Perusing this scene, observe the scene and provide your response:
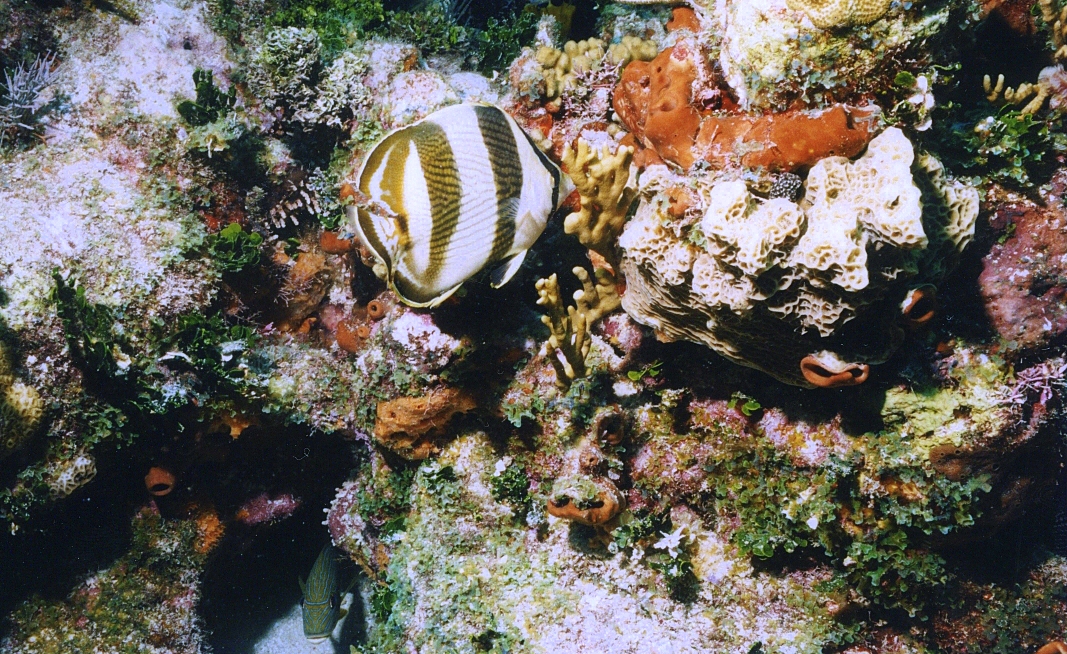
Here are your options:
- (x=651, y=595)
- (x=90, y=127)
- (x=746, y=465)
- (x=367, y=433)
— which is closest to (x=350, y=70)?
(x=90, y=127)

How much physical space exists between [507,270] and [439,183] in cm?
59

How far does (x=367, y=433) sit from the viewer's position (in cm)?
397

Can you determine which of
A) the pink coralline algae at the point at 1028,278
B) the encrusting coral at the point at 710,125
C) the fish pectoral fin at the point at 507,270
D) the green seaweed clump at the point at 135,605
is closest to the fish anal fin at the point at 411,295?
the fish pectoral fin at the point at 507,270

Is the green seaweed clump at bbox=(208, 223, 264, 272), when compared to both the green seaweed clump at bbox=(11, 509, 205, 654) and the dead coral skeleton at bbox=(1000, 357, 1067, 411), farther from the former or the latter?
the dead coral skeleton at bbox=(1000, 357, 1067, 411)

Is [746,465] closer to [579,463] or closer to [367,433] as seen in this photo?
[579,463]

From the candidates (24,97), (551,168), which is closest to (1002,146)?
(551,168)

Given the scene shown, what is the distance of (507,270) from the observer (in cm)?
285

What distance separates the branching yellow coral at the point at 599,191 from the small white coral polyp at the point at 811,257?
0.44 feet

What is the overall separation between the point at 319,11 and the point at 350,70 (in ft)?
3.52

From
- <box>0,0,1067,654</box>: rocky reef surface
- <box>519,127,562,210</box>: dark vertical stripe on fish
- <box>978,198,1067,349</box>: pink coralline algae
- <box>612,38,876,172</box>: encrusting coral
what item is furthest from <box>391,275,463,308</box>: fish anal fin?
<box>978,198,1067,349</box>: pink coralline algae

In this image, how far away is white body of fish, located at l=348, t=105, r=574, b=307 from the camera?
243cm

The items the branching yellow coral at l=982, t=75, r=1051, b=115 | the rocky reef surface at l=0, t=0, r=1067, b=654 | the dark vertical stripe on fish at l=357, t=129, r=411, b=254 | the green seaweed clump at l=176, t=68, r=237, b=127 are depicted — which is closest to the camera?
the dark vertical stripe on fish at l=357, t=129, r=411, b=254

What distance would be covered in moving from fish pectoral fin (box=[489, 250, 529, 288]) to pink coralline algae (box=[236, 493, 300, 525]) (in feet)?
9.75

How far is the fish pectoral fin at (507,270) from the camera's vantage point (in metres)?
2.84
